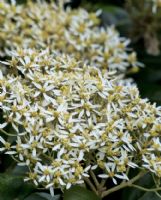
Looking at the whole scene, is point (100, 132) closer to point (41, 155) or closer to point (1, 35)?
point (41, 155)

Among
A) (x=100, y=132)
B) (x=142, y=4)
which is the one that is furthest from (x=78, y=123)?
(x=142, y=4)

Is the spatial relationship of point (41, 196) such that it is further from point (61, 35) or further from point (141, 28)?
point (141, 28)

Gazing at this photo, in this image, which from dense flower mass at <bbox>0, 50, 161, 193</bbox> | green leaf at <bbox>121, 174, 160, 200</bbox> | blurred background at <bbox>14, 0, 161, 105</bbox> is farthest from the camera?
blurred background at <bbox>14, 0, 161, 105</bbox>

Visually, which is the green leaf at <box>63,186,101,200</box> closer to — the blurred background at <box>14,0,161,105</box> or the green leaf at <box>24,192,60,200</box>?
the green leaf at <box>24,192,60,200</box>

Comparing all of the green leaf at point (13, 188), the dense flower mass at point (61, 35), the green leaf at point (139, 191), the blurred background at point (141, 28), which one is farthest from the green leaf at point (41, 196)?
the blurred background at point (141, 28)

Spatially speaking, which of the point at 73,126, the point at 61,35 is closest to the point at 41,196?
the point at 73,126

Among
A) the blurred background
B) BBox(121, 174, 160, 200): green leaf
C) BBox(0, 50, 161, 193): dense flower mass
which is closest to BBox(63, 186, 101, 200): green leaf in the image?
BBox(0, 50, 161, 193): dense flower mass
